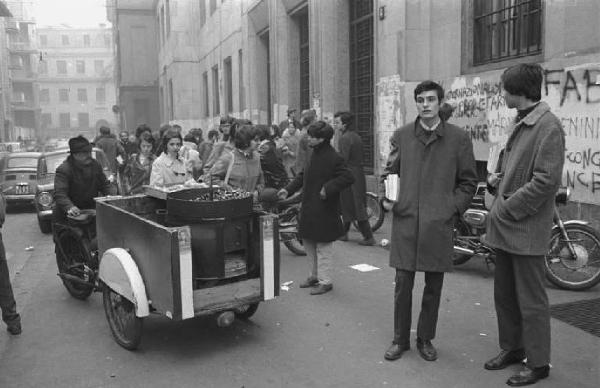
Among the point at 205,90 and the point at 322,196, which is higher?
the point at 205,90

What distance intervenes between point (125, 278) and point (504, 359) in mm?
2857

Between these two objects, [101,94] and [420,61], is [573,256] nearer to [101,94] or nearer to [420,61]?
[420,61]

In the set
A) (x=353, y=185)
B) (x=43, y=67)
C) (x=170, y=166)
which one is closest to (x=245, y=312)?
(x=170, y=166)

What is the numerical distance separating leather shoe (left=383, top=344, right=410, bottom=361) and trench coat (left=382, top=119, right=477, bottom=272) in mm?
651

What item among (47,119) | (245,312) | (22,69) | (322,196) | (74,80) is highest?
(22,69)

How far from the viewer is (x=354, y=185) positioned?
8500 mm

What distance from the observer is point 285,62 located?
17.5m

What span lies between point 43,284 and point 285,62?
11.9 m

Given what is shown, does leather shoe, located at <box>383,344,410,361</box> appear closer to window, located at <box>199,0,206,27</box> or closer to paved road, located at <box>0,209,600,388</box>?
paved road, located at <box>0,209,600,388</box>

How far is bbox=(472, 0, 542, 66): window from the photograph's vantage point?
26.9 feet

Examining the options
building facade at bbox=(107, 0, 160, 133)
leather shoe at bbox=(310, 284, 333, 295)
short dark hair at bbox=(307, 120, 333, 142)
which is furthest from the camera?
building facade at bbox=(107, 0, 160, 133)

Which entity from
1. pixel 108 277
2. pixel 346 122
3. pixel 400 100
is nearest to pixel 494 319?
pixel 108 277

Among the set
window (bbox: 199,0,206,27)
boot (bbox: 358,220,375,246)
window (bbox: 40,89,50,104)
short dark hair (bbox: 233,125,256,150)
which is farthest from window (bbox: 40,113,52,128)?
short dark hair (bbox: 233,125,256,150)

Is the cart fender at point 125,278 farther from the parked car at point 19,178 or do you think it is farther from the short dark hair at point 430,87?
the parked car at point 19,178
